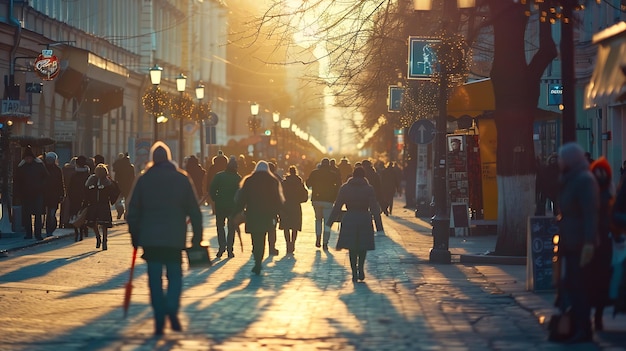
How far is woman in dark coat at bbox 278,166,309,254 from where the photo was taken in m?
25.5

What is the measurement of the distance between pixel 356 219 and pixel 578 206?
7.75 m

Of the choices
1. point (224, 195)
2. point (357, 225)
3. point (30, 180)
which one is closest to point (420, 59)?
point (224, 195)

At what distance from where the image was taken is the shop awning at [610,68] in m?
12.9

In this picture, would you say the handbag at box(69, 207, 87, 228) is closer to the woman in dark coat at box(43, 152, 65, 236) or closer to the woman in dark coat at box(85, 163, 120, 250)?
the woman in dark coat at box(85, 163, 120, 250)

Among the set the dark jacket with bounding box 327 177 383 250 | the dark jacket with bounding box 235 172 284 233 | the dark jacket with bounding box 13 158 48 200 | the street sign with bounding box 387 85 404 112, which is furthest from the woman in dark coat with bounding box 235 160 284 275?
the street sign with bounding box 387 85 404 112

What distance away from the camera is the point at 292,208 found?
86.5 ft

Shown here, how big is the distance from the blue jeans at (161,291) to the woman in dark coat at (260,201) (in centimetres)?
764

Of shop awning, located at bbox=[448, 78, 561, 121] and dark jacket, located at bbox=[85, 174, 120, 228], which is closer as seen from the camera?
dark jacket, located at bbox=[85, 174, 120, 228]

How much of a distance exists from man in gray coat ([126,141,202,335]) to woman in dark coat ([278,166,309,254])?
12.6 metres

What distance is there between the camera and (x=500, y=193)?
73.3ft

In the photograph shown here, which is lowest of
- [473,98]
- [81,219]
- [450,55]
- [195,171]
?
[81,219]

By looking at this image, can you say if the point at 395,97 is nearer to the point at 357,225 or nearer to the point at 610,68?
the point at 357,225

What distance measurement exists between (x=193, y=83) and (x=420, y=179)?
4239 centimetres

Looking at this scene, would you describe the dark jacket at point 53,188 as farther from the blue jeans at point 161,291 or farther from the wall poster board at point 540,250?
the blue jeans at point 161,291
